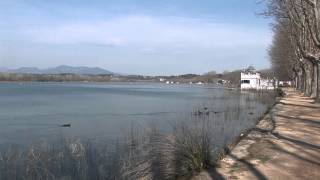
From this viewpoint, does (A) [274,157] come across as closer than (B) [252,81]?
Yes

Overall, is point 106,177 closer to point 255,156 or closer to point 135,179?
point 135,179

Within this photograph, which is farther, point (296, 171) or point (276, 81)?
point (276, 81)

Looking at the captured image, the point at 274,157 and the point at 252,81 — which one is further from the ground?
the point at 252,81

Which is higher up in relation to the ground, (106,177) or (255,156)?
(255,156)

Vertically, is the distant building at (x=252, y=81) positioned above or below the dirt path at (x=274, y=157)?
above

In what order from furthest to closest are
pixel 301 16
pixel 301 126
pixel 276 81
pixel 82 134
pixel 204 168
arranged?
pixel 276 81, pixel 301 16, pixel 82 134, pixel 301 126, pixel 204 168

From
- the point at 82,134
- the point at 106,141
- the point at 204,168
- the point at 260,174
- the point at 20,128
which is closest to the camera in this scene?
the point at 260,174

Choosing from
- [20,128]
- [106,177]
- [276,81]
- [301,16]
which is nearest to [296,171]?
[106,177]

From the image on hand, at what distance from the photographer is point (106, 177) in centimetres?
1414

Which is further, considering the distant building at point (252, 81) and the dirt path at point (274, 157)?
the distant building at point (252, 81)

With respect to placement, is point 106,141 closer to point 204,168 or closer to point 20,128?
point 20,128

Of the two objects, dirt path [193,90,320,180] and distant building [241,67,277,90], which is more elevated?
distant building [241,67,277,90]

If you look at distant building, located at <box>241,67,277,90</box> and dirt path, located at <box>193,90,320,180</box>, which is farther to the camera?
distant building, located at <box>241,67,277,90</box>

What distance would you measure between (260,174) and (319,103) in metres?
26.3
